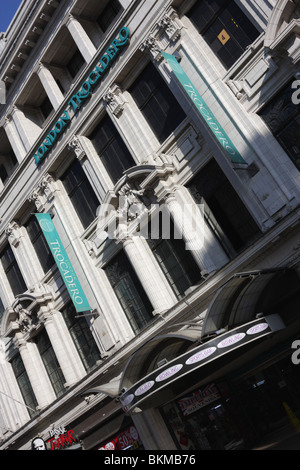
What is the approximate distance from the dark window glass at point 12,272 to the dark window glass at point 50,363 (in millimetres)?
3285

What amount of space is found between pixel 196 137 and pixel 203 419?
10.4 meters

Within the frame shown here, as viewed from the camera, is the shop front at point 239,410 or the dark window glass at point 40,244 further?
the dark window glass at point 40,244

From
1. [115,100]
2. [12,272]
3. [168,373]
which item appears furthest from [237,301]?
[12,272]

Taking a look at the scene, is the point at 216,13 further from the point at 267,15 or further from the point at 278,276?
the point at 278,276

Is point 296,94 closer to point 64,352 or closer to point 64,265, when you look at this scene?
point 64,265

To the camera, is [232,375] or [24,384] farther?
[24,384]

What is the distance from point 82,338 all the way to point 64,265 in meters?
3.82

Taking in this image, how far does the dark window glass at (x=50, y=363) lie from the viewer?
72.2 feet

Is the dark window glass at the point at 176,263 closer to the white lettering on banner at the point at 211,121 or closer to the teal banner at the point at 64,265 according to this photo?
the teal banner at the point at 64,265

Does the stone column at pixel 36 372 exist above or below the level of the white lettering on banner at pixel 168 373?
above

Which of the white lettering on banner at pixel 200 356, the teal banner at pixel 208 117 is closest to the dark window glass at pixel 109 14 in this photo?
the teal banner at pixel 208 117

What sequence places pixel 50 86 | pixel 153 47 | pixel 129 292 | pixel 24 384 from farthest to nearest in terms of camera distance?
1. pixel 24 384
2. pixel 50 86
3. pixel 129 292
4. pixel 153 47

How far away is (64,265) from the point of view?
66.5 ft
